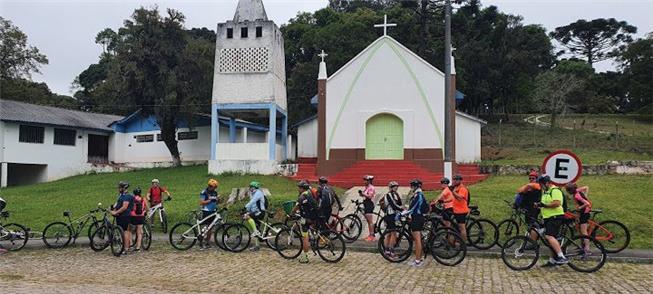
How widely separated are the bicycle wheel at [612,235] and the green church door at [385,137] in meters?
13.2

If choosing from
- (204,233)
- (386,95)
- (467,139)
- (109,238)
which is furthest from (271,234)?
(467,139)

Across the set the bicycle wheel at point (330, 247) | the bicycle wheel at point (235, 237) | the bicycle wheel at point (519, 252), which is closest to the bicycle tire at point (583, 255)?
the bicycle wheel at point (519, 252)

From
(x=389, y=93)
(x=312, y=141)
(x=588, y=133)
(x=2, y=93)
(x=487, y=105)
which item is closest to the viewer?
(x=389, y=93)

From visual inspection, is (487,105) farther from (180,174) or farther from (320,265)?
(320,265)

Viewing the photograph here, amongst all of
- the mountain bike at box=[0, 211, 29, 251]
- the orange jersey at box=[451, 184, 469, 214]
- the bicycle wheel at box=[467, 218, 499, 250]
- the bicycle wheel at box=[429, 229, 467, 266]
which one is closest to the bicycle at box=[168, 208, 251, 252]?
the mountain bike at box=[0, 211, 29, 251]

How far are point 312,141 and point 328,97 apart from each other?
232 inches

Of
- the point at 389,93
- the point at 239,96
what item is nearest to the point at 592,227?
the point at 389,93

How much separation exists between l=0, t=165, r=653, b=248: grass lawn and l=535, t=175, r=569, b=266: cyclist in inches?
144

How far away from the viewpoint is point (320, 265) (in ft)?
33.1

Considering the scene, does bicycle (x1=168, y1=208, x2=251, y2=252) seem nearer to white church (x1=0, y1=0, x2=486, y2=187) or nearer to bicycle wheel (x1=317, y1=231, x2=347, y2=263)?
bicycle wheel (x1=317, y1=231, x2=347, y2=263)

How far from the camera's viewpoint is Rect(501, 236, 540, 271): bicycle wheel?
948 centimetres

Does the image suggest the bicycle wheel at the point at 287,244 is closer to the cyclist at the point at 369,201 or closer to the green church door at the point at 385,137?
the cyclist at the point at 369,201

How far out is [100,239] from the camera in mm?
12430

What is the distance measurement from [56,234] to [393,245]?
8196mm
